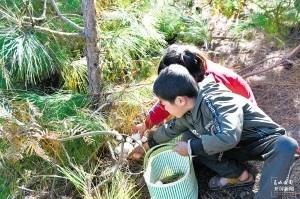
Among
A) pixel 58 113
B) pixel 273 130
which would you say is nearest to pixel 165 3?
pixel 58 113

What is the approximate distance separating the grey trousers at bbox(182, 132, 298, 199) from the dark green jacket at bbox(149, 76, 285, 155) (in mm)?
36

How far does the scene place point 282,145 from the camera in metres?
1.69

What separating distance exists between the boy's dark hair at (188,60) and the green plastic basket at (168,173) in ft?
0.98

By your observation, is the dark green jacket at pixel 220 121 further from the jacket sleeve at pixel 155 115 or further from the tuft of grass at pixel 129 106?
the tuft of grass at pixel 129 106

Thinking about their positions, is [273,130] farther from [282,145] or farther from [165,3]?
[165,3]

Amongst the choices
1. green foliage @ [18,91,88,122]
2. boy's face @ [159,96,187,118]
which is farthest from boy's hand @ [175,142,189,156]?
green foliage @ [18,91,88,122]

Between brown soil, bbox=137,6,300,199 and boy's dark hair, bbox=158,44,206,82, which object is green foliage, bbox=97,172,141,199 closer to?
brown soil, bbox=137,6,300,199

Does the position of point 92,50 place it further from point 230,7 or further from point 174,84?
point 230,7

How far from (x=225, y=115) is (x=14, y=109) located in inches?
35.8

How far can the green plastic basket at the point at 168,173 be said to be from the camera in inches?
69.3

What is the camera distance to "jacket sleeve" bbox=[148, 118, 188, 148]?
6.39 ft

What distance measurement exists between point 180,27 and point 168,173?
1054 millimetres

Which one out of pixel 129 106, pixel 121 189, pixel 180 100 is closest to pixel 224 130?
pixel 180 100

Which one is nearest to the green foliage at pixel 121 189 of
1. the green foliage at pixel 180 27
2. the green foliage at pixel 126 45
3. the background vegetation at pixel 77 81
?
the background vegetation at pixel 77 81
